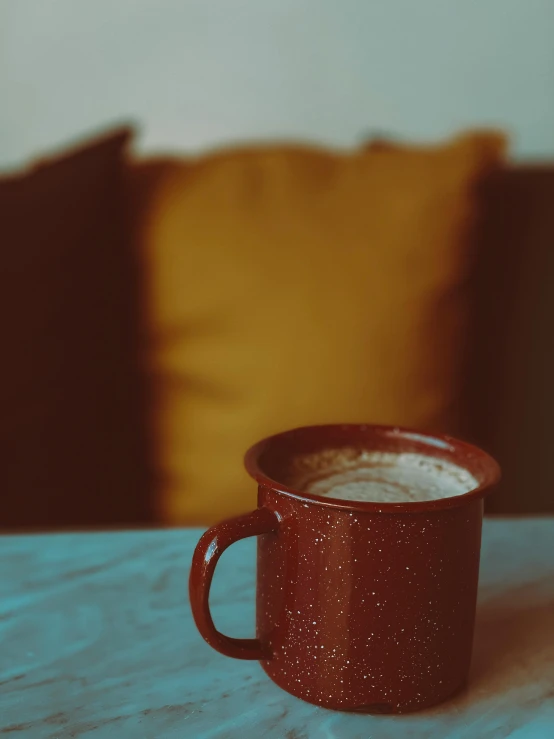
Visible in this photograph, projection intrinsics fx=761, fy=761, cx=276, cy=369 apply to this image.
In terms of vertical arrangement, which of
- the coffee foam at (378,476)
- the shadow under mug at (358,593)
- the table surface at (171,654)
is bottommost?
the table surface at (171,654)

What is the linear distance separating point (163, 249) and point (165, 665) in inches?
23.1

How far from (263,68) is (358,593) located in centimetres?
91

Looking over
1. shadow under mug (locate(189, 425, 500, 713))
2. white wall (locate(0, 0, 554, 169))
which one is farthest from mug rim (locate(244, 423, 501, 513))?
white wall (locate(0, 0, 554, 169))

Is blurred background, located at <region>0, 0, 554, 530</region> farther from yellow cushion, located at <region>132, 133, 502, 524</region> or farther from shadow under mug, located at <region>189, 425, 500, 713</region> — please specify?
shadow under mug, located at <region>189, 425, 500, 713</region>

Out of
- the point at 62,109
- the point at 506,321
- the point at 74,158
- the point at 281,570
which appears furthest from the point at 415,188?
the point at 281,570

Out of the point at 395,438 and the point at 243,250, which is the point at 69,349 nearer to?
the point at 243,250

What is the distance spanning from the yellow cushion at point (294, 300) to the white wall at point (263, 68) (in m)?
0.18

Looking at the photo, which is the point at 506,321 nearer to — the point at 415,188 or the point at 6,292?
the point at 415,188

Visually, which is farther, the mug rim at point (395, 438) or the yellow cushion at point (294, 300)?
the yellow cushion at point (294, 300)

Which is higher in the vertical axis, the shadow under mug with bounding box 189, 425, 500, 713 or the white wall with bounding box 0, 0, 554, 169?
the white wall with bounding box 0, 0, 554, 169

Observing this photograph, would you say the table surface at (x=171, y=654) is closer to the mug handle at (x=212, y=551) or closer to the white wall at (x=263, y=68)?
the mug handle at (x=212, y=551)

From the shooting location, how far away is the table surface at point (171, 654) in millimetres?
425

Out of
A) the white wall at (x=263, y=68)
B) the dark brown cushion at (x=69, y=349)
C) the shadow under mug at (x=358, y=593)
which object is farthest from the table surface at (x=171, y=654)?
the white wall at (x=263, y=68)

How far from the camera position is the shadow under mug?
39 centimetres
